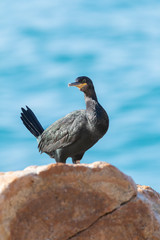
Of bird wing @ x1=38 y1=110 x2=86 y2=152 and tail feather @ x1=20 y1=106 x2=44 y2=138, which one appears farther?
tail feather @ x1=20 y1=106 x2=44 y2=138

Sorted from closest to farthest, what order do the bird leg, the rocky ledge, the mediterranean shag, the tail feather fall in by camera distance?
the rocky ledge
the mediterranean shag
the bird leg
the tail feather

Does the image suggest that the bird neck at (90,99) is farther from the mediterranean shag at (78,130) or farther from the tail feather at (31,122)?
the tail feather at (31,122)

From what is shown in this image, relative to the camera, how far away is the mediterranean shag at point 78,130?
28.2 feet

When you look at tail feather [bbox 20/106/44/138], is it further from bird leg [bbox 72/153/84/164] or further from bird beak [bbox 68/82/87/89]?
bird beak [bbox 68/82/87/89]

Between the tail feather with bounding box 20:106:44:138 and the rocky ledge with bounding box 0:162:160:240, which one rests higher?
the tail feather with bounding box 20:106:44:138

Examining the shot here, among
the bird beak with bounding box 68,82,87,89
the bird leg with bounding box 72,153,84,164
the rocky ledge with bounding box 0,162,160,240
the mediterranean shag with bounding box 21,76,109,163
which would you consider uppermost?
the bird beak with bounding box 68,82,87,89

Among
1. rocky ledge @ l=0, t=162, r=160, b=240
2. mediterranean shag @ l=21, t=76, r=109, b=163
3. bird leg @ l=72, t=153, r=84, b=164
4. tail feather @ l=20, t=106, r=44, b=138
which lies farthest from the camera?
tail feather @ l=20, t=106, r=44, b=138

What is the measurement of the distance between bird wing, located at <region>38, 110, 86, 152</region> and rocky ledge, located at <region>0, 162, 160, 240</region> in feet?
8.20

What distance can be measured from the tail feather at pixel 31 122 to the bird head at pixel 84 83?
5.52 feet

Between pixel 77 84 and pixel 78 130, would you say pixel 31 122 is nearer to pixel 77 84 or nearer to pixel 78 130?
pixel 77 84

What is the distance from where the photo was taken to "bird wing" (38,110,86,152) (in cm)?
866

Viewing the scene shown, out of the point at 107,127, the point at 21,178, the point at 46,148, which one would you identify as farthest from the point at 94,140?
the point at 21,178

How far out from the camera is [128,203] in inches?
249

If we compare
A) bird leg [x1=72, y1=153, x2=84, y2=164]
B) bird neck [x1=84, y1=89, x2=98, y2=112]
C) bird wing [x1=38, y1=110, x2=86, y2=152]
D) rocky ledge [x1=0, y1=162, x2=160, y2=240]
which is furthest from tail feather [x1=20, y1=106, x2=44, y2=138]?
rocky ledge [x1=0, y1=162, x2=160, y2=240]
